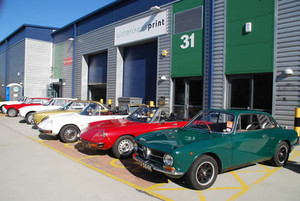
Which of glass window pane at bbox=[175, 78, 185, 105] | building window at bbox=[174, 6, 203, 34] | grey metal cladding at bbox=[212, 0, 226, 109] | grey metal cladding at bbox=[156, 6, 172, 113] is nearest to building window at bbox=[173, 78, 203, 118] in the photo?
glass window pane at bbox=[175, 78, 185, 105]

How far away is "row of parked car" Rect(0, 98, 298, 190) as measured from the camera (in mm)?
4176

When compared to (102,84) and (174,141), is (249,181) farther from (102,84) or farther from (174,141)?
(102,84)

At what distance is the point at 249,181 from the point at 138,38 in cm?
1132

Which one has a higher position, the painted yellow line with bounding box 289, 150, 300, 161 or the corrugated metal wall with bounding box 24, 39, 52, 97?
the corrugated metal wall with bounding box 24, 39, 52, 97

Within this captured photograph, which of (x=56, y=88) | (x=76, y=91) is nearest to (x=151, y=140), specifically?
(x=76, y=91)

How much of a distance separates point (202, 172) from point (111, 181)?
5.81 feet

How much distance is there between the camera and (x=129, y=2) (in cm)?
1505

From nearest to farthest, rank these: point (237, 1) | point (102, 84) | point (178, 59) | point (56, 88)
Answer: point (237, 1) < point (178, 59) < point (102, 84) < point (56, 88)

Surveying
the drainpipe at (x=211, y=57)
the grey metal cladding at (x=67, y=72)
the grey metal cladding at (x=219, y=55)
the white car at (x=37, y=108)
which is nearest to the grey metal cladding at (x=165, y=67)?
the drainpipe at (x=211, y=57)

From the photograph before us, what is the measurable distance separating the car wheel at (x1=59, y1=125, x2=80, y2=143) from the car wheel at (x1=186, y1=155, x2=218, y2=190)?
536 centimetres

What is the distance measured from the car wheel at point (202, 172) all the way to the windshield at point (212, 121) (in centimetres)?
89

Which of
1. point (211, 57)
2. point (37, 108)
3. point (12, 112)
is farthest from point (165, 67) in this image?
point (12, 112)

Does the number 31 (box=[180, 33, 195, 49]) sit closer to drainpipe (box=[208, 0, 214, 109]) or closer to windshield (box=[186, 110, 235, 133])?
drainpipe (box=[208, 0, 214, 109])

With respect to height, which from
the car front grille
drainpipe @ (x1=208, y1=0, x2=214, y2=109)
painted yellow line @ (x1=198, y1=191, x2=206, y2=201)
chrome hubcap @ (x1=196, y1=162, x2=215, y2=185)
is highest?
drainpipe @ (x1=208, y1=0, x2=214, y2=109)
